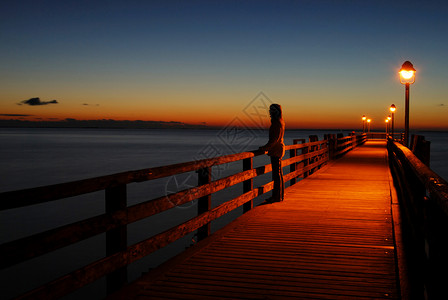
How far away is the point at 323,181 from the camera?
40.0 feet

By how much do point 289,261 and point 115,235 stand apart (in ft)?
6.37

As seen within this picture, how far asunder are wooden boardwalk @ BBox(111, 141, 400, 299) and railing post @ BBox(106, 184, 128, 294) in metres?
0.14

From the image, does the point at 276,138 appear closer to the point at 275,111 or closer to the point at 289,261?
the point at 275,111

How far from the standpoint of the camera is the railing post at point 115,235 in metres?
3.69

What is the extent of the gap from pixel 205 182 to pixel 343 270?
2.18m

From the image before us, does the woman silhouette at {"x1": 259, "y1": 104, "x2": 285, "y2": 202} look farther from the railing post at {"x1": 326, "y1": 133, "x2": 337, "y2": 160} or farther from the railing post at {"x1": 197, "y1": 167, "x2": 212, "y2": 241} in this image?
the railing post at {"x1": 326, "y1": 133, "x2": 337, "y2": 160}

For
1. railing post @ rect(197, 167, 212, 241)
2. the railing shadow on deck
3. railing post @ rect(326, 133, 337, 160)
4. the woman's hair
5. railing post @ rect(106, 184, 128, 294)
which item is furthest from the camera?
railing post @ rect(326, 133, 337, 160)

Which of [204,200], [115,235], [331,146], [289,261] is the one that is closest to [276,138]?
[204,200]

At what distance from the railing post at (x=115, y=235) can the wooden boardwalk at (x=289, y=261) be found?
14 centimetres

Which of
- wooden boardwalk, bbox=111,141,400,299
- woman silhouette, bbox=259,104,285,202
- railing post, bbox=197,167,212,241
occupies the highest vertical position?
woman silhouette, bbox=259,104,285,202

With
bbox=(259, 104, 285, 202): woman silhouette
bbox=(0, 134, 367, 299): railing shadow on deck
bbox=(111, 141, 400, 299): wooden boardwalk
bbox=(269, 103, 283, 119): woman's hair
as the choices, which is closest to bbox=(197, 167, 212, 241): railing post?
bbox=(0, 134, 367, 299): railing shadow on deck

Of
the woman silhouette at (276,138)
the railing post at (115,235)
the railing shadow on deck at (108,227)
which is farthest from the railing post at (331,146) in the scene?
the railing post at (115,235)

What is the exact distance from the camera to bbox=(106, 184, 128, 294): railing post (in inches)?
145

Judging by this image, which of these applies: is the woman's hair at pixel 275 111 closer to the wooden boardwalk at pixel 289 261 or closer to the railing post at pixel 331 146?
the wooden boardwalk at pixel 289 261
